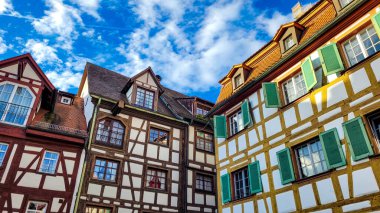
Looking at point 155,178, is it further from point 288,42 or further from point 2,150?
point 288,42

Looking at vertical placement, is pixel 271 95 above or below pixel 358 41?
below

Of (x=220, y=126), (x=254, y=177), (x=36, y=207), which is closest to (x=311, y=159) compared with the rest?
(x=254, y=177)

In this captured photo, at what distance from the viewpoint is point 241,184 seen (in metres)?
11.6

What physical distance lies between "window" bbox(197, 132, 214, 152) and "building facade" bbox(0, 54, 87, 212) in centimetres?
721

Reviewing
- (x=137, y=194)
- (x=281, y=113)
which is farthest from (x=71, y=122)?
(x=281, y=113)

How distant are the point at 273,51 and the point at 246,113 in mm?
2931

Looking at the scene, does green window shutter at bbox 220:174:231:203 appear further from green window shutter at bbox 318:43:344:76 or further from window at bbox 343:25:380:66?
window at bbox 343:25:380:66

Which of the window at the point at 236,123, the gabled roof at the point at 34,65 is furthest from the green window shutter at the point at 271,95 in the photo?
the gabled roof at the point at 34,65

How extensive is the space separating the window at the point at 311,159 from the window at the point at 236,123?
342 cm

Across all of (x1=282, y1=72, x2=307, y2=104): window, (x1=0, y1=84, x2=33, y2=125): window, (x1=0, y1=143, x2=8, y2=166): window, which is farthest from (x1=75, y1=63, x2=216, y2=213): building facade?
(x1=282, y1=72, x2=307, y2=104): window

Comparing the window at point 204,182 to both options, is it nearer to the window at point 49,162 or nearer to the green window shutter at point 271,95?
the window at point 49,162

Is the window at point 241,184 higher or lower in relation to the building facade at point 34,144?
lower

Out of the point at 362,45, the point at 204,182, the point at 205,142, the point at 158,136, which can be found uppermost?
the point at 205,142

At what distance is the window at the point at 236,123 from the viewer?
12.7 m
